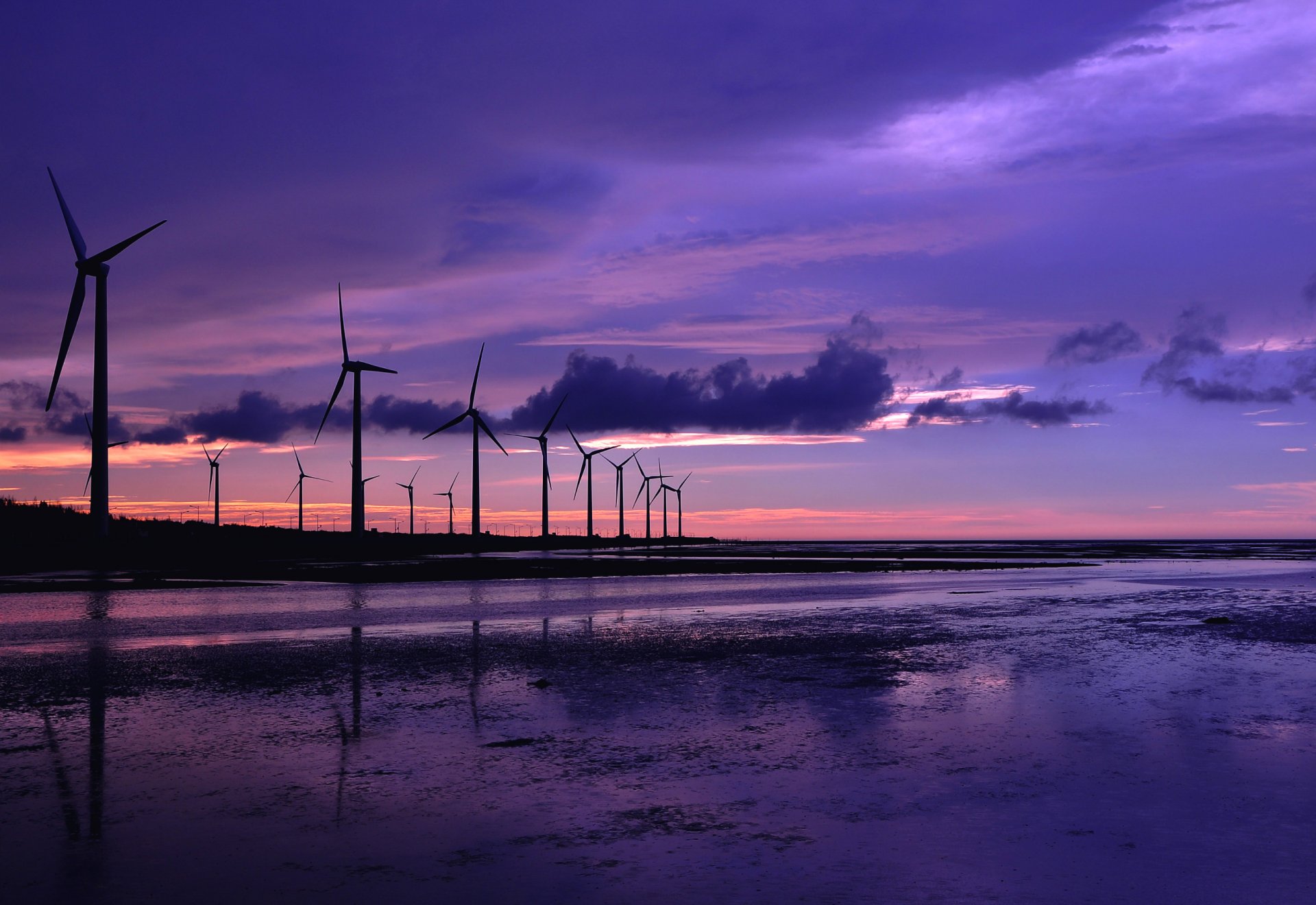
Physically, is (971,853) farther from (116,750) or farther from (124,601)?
(124,601)

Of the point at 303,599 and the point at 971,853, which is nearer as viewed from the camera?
the point at 971,853

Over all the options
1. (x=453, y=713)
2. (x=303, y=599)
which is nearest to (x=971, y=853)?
(x=453, y=713)

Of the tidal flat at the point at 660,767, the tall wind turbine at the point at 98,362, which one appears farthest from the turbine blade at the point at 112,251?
the tidal flat at the point at 660,767

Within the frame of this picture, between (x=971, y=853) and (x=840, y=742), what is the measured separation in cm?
323

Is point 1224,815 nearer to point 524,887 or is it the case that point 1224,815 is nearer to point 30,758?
point 524,887

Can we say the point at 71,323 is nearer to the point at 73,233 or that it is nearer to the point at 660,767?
the point at 73,233

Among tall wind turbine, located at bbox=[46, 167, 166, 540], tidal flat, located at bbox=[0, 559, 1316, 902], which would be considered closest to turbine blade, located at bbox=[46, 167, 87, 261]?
tall wind turbine, located at bbox=[46, 167, 166, 540]

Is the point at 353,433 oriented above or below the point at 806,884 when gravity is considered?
above

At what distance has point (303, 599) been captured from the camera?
30.1 metres

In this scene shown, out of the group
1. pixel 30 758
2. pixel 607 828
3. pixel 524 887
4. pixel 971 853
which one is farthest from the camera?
pixel 30 758

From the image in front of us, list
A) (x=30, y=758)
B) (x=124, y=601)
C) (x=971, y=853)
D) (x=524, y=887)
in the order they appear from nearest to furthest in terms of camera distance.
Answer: (x=524, y=887) → (x=971, y=853) → (x=30, y=758) → (x=124, y=601)

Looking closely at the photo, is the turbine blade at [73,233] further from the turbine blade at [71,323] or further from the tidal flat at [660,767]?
the tidal flat at [660,767]

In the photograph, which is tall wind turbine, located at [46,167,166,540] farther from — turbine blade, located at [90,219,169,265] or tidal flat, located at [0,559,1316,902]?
tidal flat, located at [0,559,1316,902]

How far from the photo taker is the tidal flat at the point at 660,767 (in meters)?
6.11
